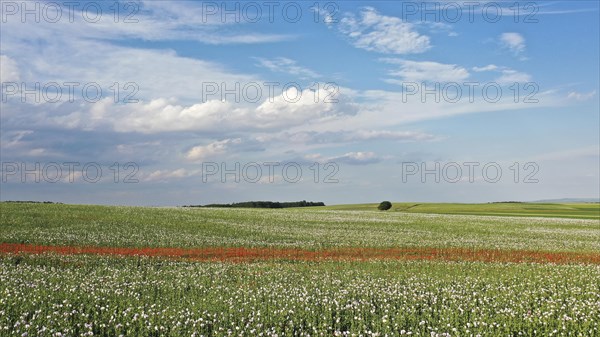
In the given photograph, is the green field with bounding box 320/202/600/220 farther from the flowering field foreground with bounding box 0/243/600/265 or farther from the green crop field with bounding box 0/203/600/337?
the green crop field with bounding box 0/203/600/337

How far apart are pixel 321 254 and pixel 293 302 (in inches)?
566

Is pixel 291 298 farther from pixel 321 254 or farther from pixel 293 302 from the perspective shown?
pixel 321 254

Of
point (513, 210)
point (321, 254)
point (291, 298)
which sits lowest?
point (513, 210)

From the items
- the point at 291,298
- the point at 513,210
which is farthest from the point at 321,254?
the point at 513,210

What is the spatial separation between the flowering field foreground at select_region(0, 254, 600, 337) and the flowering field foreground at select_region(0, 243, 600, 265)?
186 inches

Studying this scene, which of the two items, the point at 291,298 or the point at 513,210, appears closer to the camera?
the point at 291,298

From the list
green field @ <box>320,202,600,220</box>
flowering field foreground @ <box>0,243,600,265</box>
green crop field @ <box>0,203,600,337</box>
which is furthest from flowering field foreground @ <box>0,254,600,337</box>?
green field @ <box>320,202,600,220</box>

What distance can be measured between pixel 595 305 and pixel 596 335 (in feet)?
10.4

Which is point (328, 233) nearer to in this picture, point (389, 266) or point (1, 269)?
point (389, 266)

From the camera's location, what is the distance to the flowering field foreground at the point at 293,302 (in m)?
11.6

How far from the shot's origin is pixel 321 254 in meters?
28.1

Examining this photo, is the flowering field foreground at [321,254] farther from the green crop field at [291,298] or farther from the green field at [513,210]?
the green field at [513,210]

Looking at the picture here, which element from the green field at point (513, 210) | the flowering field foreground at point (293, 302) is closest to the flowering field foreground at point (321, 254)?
the flowering field foreground at point (293, 302)

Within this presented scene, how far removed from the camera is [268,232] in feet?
134
